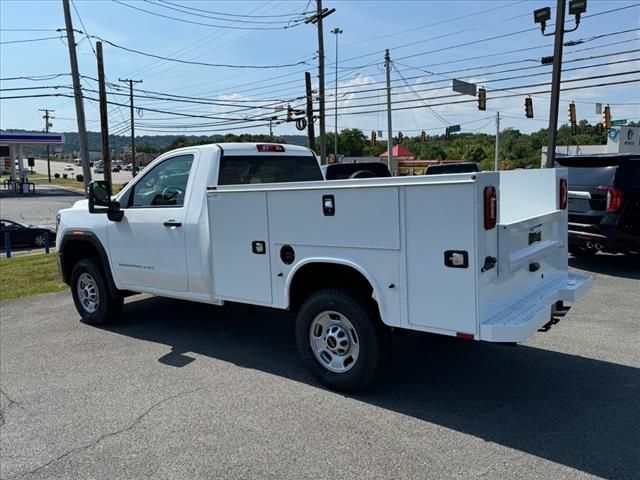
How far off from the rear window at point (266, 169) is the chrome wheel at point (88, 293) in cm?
244

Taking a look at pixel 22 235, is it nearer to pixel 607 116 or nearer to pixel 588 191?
pixel 588 191

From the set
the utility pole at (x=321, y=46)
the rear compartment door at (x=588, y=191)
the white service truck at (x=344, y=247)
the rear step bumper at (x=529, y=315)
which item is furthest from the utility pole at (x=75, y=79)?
the rear step bumper at (x=529, y=315)

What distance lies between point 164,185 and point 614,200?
270 inches

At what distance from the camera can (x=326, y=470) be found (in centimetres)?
338

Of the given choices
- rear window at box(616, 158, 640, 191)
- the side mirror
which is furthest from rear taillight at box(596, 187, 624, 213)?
the side mirror

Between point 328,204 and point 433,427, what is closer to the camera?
point 433,427

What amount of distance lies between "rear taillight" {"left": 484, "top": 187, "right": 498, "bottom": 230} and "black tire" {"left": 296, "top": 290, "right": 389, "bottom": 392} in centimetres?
115

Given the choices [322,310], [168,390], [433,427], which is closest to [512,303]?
[433,427]

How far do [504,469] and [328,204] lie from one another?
2.11 metres

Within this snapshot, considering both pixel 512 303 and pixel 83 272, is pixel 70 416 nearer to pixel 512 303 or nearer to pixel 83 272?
pixel 83 272

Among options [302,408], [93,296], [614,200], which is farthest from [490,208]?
[614,200]

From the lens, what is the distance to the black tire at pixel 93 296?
668cm

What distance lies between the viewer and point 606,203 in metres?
8.95

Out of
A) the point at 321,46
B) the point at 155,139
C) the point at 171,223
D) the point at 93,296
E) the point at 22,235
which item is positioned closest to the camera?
the point at 171,223
